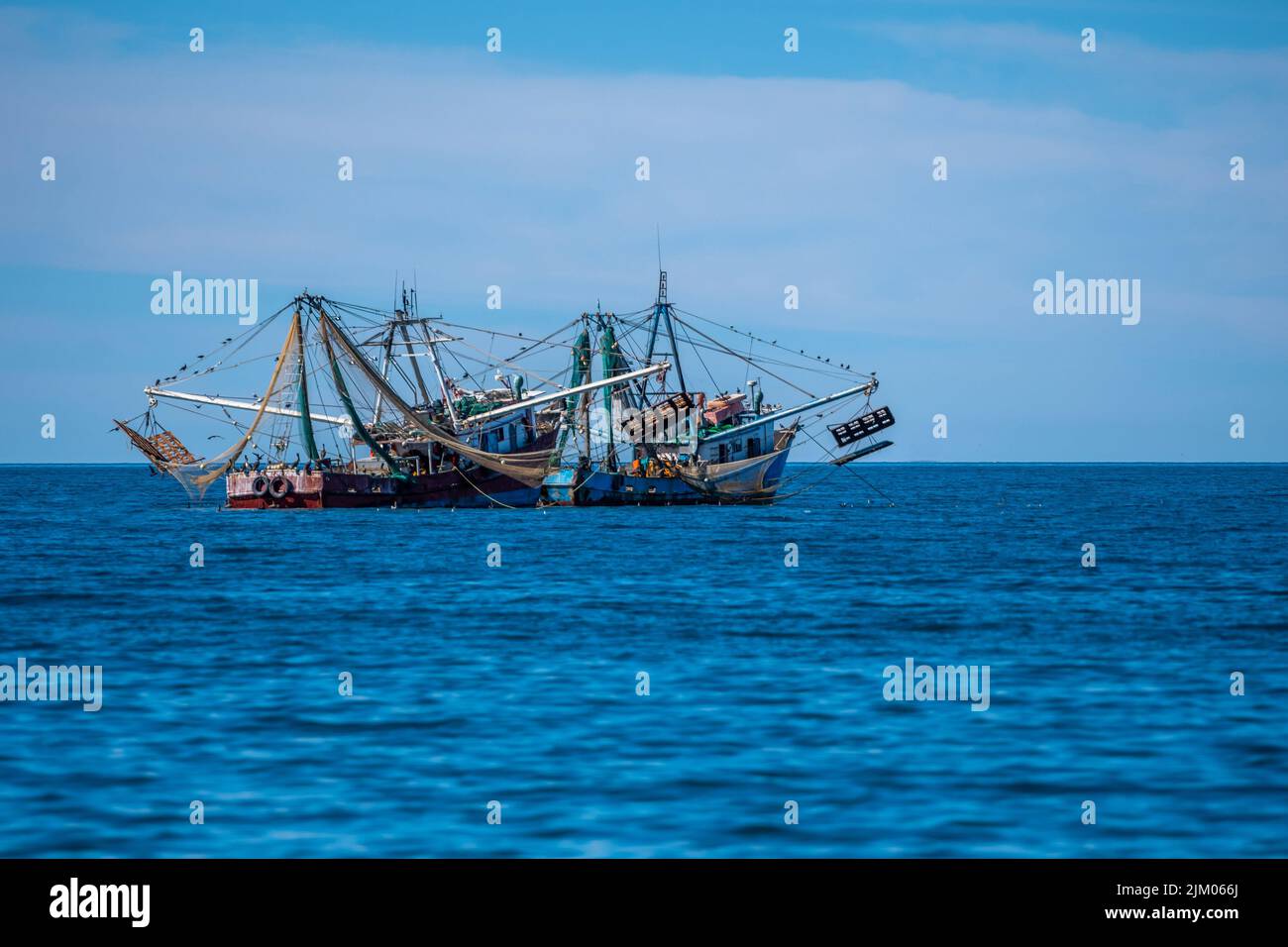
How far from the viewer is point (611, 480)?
9212 cm

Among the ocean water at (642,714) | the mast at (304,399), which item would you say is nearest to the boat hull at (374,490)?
the mast at (304,399)

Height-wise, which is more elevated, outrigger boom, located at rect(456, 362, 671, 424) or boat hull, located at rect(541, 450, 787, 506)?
outrigger boom, located at rect(456, 362, 671, 424)

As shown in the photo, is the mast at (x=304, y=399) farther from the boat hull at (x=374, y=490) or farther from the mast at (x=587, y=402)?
the mast at (x=587, y=402)

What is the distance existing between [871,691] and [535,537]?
4224cm

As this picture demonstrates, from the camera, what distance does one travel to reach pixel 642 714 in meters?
21.9

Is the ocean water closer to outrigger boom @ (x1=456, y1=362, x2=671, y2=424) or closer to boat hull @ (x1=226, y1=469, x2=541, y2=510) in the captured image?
boat hull @ (x1=226, y1=469, x2=541, y2=510)

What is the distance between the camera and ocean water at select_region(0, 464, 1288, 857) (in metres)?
15.7

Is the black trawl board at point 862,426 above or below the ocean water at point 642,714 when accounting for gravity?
above

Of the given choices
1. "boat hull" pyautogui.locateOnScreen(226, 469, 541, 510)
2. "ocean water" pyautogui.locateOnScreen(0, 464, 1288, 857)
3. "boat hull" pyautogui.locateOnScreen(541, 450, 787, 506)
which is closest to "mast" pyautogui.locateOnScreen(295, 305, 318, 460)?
"boat hull" pyautogui.locateOnScreen(226, 469, 541, 510)

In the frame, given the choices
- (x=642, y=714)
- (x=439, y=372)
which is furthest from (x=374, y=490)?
(x=642, y=714)

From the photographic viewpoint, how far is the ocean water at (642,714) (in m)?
15.7

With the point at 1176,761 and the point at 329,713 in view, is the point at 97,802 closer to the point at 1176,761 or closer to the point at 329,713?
the point at 329,713

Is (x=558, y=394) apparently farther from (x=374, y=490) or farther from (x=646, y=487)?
(x=374, y=490)
